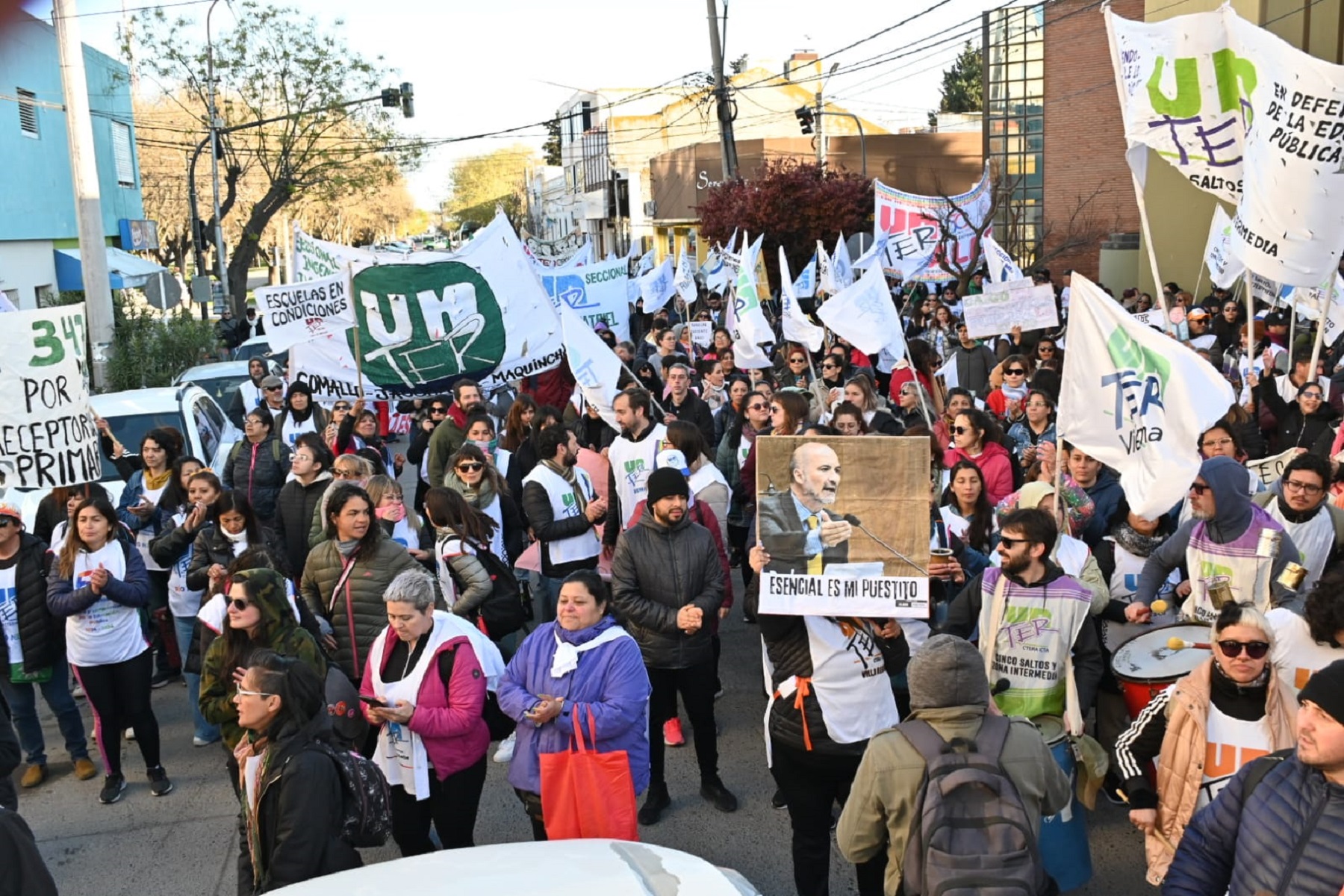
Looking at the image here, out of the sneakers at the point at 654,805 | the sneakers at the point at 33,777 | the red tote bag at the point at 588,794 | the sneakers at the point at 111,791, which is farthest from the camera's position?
the sneakers at the point at 33,777

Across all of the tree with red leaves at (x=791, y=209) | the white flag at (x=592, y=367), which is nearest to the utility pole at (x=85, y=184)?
the white flag at (x=592, y=367)

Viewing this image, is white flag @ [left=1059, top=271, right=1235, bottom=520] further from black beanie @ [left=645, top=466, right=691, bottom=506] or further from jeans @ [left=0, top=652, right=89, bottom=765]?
jeans @ [left=0, top=652, right=89, bottom=765]

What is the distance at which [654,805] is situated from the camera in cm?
623

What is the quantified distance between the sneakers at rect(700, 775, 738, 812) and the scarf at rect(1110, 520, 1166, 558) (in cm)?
231

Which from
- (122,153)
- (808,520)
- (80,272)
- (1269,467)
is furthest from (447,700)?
(122,153)

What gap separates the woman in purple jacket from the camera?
4828mm

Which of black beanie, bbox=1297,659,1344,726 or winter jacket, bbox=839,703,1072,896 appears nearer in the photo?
black beanie, bbox=1297,659,1344,726

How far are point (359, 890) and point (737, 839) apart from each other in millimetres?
2767

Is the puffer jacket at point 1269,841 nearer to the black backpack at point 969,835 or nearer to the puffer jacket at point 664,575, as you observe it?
the black backpack at point 969,835

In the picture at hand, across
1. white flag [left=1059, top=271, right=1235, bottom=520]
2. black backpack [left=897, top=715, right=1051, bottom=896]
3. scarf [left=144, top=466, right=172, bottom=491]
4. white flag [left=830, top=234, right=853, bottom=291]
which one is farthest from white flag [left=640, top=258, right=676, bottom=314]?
black backpack [left=897, top=715, right=1051, bottom=896]

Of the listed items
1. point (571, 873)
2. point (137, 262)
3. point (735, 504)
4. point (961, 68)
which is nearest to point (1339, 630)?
point (571, 873)

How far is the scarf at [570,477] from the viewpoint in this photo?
7.55 meters

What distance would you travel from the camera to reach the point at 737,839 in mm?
5941

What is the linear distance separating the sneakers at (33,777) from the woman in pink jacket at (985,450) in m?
5.47
